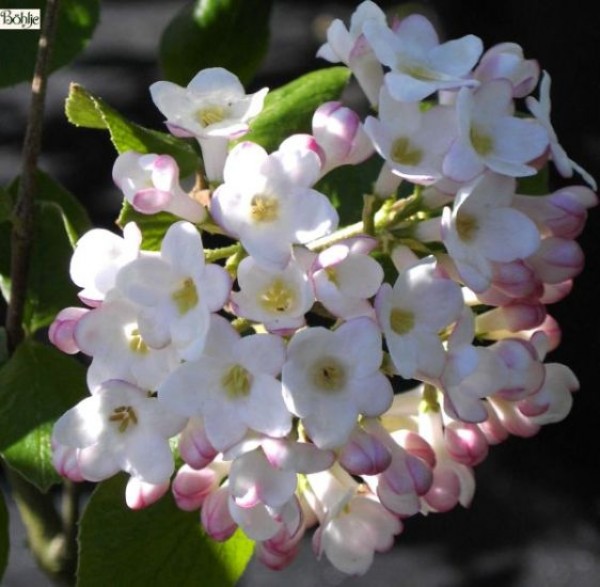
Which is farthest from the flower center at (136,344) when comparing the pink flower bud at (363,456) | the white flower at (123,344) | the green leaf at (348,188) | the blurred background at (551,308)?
the blurred background at (551,308)

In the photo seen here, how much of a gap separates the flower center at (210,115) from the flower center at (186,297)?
86mm

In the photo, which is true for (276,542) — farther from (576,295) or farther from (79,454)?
(576,295)

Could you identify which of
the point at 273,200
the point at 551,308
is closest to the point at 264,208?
the point at 273,200

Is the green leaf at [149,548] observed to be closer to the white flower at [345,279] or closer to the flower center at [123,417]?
the flower center at [123,417]

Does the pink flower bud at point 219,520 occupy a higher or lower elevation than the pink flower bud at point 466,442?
lower

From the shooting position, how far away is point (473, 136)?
0.47 metres

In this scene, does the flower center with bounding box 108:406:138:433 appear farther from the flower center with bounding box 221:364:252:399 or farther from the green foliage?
the green foliage

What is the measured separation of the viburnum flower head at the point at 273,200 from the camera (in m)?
0.44

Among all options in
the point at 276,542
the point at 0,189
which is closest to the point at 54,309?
the point at 0,189

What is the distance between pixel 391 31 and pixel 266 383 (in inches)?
7.5

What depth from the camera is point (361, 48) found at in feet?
1.66

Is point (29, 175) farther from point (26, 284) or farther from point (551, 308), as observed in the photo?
point (551, 308)

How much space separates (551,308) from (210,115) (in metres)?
0.90

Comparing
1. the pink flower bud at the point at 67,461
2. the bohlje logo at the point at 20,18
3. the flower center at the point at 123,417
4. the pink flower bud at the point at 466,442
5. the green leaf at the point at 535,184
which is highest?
the bohlje logo at the point at 20,18
